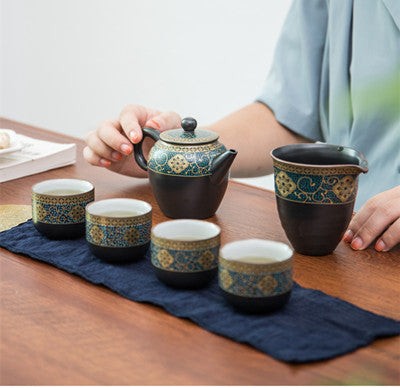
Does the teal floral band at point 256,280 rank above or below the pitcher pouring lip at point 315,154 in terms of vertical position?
below

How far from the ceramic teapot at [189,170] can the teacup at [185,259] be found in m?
0.25

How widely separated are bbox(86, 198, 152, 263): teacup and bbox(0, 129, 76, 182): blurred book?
0.47 m

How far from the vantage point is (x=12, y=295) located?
1.06 meters

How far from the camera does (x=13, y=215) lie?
136cm

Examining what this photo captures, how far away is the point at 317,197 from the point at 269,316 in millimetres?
229

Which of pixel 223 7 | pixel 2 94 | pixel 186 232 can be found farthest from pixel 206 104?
pixel 186 232

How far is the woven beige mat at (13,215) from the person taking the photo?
132 cm

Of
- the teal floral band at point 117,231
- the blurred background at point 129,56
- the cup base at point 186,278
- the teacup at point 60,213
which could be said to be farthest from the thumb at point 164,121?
the blurred background at point 129,56

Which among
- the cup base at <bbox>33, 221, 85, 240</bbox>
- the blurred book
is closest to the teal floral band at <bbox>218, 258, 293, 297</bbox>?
the cup base at <bbox>33, 221, 85, 240</bbox>

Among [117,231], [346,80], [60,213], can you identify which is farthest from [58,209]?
[346,80]

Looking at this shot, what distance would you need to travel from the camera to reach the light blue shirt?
5.43 feet

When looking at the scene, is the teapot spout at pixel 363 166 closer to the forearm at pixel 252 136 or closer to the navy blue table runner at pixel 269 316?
the navy blue table runner at pixel 269 316

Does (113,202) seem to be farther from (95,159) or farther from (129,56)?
(129,56)

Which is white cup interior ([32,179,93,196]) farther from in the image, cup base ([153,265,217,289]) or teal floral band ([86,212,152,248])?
cup base ([153,265,217,289])
